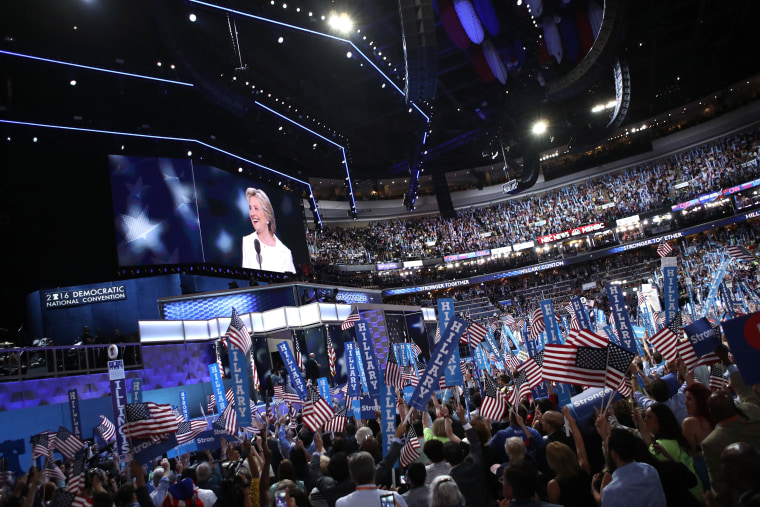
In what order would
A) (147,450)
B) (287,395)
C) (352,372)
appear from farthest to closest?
1. (352,372)
2. (287,395)
3. (147,450)

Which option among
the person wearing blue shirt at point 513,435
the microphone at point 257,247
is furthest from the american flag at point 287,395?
the microphone at point 257,247

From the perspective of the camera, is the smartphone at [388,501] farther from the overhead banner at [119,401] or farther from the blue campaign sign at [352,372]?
the blue campaign sign at [352,372]

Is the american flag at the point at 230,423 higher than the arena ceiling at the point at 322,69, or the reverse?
the arena ceiling at the point at 322,69

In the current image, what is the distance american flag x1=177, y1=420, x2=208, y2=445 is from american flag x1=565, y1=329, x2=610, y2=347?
576 cm

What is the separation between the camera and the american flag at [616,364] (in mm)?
5316

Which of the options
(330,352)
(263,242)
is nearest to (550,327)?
(330,352)

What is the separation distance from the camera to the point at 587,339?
6.37 meters

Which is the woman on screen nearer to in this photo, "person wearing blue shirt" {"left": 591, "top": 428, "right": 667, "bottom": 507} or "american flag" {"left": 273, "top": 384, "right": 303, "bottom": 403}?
"american flag" {"left": 273, "top": 384, "right": 303, "bottom": 403}

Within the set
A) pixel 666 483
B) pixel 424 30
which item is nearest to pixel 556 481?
pixel 666 483

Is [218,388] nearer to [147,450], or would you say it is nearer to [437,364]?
[147,450]

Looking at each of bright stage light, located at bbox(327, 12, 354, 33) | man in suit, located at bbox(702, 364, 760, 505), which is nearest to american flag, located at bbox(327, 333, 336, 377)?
bright stage light, located at bbox(327, 12, 354, 33)

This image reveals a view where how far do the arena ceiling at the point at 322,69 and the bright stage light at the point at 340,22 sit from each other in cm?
38

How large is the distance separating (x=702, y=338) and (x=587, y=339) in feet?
6.61

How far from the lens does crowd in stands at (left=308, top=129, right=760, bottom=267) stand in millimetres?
40938
